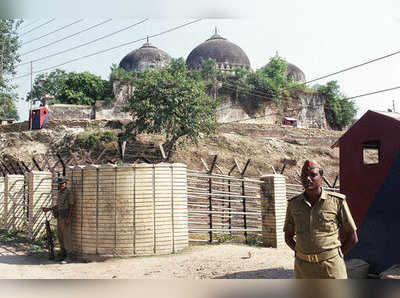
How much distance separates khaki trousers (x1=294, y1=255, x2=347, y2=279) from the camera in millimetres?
2439

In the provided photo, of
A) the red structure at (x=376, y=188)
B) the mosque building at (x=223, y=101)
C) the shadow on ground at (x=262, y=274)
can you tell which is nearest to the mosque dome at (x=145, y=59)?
the mosque building at (x=223, y=101)

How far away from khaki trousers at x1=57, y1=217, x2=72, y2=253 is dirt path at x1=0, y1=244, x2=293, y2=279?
42cm

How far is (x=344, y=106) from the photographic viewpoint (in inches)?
1199

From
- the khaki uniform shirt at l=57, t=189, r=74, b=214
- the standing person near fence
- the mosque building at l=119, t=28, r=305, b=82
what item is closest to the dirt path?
the standing person near fence

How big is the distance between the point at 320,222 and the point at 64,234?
609 cm

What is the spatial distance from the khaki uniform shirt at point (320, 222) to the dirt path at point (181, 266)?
296 cm

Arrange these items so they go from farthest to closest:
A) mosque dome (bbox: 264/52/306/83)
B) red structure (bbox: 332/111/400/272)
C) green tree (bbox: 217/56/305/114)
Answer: mosque dome (bbox: 264/52/306/83) → green tree (bbox: 217/56/305/114) → red structure (bbox: 332/111/400/272)

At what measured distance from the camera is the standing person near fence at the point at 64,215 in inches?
281

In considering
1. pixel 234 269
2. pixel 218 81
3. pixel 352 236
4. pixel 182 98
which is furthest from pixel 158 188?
pixel 218 81

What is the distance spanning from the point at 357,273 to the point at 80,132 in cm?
1980

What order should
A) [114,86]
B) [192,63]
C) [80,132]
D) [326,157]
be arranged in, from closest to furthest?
[80,132] → [326,157] → [114,86] → [192,63]

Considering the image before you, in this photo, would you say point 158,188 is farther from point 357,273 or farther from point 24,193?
point 24,193

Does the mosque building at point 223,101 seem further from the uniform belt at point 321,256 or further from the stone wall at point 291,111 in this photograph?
the uniform belt at point 321,256

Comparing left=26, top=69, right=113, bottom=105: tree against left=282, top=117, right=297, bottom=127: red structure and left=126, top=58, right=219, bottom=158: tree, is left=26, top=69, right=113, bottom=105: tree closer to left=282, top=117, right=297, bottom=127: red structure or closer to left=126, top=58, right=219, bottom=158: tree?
left=126, top=58, right=219, bottom=158: tree
